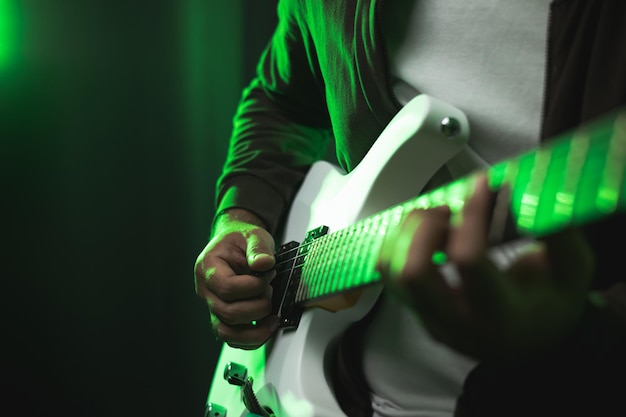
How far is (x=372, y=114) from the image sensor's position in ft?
2.56

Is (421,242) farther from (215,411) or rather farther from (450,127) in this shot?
(215,411)

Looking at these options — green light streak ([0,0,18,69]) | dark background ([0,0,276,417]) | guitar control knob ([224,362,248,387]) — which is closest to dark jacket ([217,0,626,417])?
guitar control knob ([224,362,248,387])

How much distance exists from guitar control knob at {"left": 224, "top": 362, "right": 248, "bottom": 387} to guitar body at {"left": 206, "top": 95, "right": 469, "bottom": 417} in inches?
1.5

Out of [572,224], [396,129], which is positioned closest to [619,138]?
[572,224]

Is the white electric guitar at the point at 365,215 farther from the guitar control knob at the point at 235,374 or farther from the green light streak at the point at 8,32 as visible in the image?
the green light streak at the point at 8,32

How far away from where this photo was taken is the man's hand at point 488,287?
0.38 metres

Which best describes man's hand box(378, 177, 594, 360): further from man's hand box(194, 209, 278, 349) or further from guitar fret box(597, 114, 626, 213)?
man's hand box(194, 209, 278, 349)

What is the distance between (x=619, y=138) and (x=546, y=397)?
0.79 feet

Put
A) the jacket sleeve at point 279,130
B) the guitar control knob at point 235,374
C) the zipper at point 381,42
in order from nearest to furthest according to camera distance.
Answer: the zipper at point 381,42 < the guitar control knob at point 235,374 < the jacket sleeve at point 279,130

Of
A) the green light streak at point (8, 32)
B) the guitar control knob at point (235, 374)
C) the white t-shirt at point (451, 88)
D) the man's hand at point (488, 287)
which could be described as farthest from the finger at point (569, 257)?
the green light streak at point (8, 32)

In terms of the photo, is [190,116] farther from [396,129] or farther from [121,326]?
[396,129]

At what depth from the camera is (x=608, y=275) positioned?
48 centimetres

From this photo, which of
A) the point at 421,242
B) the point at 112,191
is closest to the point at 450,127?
the point at 421,242

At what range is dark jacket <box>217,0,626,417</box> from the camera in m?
0.46
